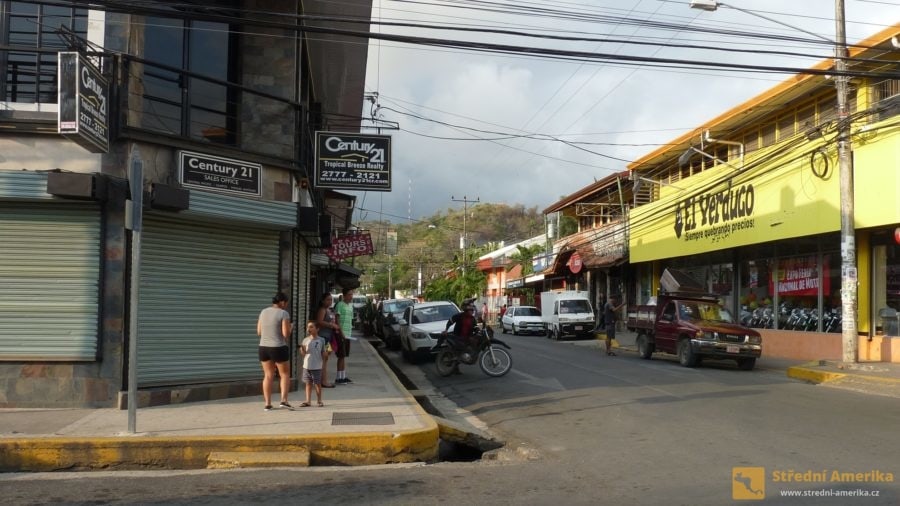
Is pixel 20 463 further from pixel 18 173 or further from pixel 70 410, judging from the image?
pixel 18 173

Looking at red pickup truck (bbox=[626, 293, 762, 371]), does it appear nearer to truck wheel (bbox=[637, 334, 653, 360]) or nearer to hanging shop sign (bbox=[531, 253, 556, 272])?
truck wheel (bbox=[637, 334, 653, 360])

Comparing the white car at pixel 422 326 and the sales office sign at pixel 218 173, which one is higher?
the sales office sign at pixel 218 173

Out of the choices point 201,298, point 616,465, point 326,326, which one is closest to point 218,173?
point 201,298

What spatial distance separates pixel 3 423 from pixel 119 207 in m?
3.10

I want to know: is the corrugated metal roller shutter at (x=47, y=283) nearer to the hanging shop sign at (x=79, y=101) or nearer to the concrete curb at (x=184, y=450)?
the hanging shop sign at (x=79, y=101)

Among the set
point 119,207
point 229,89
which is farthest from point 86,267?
point 229,89

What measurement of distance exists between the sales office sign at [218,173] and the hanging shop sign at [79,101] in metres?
1.48

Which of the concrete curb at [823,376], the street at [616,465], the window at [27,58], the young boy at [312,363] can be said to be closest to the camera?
the street at [616,465]

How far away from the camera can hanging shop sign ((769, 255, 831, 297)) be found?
22500mm

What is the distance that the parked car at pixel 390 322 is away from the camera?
1079 inches

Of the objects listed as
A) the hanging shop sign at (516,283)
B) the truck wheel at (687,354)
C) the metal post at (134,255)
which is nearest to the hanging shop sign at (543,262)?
the hanging shop sign at (516,283)

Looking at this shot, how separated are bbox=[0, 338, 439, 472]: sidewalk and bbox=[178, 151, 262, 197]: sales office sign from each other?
3244mm

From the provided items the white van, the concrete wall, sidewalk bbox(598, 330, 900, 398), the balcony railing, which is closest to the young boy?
the balcony railing

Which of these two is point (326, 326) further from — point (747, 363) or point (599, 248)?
point (599, 248)
